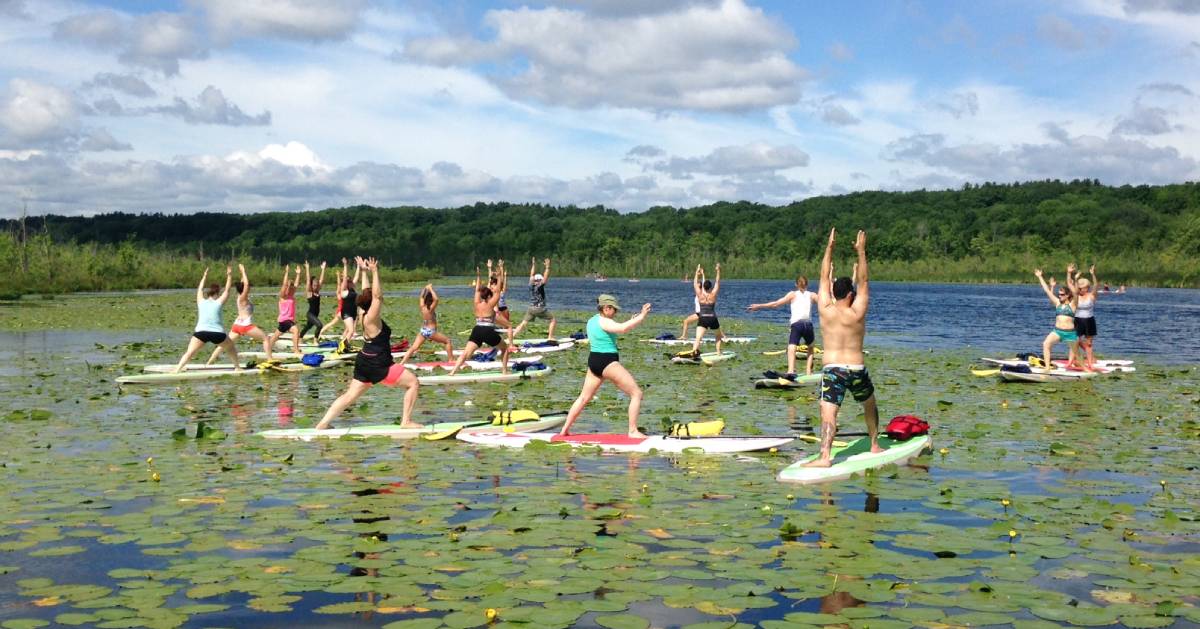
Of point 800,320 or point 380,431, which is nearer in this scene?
point 380,431

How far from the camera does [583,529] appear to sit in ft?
32.0

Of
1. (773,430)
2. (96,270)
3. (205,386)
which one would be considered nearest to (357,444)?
(773,430)

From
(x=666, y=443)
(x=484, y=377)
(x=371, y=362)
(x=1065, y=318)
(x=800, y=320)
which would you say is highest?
(x=1065, y=318)

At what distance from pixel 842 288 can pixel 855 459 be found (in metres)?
2.20

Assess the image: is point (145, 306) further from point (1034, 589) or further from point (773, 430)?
point (1034, 589)

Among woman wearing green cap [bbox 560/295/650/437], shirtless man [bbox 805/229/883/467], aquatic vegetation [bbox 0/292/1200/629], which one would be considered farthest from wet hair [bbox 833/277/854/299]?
woman wearing green cap [bbox 560/295/650/437]

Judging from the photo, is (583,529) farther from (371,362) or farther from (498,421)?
(371,362)

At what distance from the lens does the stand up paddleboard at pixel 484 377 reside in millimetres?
22922

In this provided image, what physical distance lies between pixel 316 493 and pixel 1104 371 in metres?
21.2

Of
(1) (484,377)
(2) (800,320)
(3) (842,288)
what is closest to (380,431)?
(3) (842,288)

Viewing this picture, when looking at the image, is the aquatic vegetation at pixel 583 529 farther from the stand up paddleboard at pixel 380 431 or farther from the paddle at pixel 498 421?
the stand up paddleboard at pixel 380 431

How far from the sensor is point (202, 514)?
1016 cm

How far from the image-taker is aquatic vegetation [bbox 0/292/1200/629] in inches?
293

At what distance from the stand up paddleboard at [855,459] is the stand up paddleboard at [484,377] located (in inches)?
431
